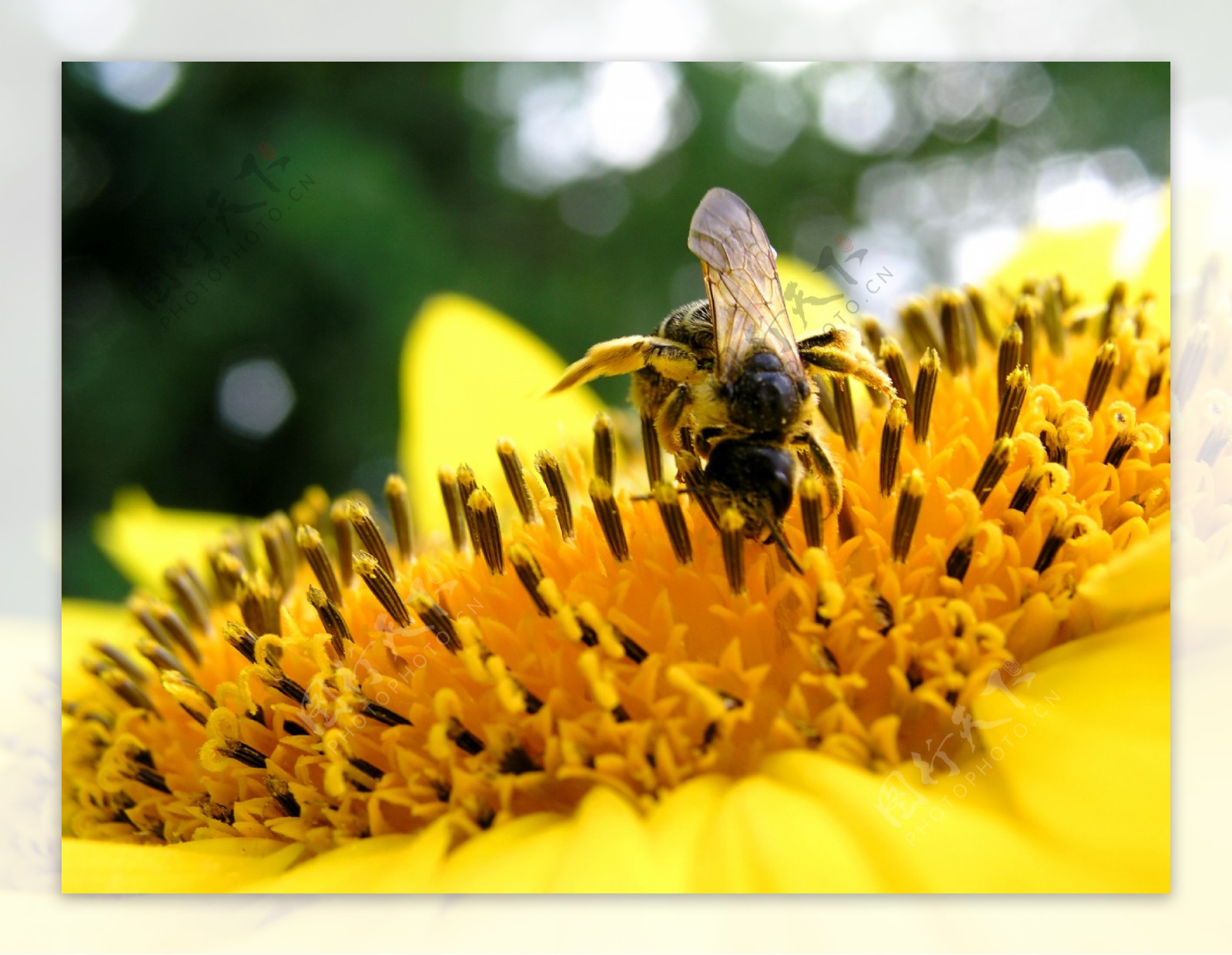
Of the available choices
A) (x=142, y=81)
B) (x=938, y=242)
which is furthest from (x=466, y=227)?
(x=938, y=242)

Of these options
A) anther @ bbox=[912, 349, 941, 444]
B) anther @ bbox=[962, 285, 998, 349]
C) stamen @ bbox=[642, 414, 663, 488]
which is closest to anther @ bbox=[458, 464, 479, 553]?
stamen @ bbox=[642, 414, 663, 488]

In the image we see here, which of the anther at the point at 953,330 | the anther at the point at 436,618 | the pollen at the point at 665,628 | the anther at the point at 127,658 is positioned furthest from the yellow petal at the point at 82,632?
the anther at the point at 953,330

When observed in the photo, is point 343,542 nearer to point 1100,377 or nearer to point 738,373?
point 738,373

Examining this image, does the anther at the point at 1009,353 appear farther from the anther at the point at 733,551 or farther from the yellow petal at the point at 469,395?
the yellow petal at the point at 469,395

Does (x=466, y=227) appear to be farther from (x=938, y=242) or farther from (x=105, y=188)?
(x=938, y=242)

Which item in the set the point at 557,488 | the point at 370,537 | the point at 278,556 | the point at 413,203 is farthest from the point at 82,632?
the point at 413,203
